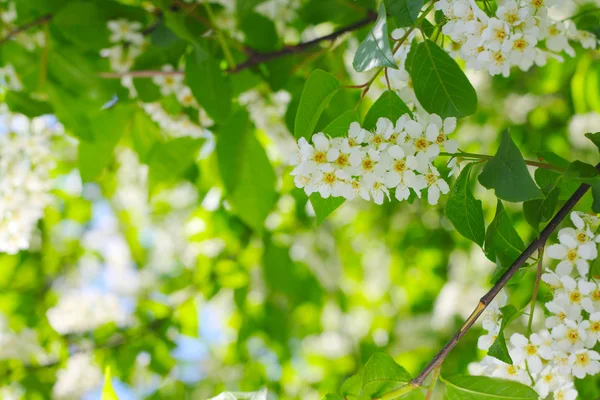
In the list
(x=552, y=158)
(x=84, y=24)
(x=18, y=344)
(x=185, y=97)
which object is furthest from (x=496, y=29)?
(x=18, y=344)

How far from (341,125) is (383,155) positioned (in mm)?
71

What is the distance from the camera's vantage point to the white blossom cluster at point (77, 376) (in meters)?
2.31

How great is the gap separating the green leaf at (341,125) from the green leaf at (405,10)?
0.13 m

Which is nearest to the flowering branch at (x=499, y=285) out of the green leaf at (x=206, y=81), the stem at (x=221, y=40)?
the green leaf at (x=206, y=81)

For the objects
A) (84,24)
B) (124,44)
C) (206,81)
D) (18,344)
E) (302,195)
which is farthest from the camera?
(18,344)

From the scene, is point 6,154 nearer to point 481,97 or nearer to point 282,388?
point 282,388

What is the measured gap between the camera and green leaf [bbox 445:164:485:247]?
0.76 m

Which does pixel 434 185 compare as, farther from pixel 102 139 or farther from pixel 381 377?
pixel 102 139


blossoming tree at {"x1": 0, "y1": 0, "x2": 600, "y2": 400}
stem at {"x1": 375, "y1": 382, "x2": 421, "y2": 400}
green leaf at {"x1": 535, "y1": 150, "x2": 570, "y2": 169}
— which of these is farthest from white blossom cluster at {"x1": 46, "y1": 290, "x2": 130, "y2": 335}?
green leaf at {"x1": 535, "y1": 150, "x2": 570, "y2": 169}

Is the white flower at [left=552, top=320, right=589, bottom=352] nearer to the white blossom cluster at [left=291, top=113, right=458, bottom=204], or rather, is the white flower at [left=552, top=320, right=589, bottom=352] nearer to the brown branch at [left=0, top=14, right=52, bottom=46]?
the white blossom cluster at [left=291, top=113, right=458, bottom=204]

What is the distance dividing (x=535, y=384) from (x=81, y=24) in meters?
1.12

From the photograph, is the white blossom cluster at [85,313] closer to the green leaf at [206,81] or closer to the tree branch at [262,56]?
the tree branch at [262,56]

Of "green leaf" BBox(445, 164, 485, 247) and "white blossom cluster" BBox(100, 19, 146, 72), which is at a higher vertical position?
"white blossom cluster" BBox(100, 19, 146, 72)

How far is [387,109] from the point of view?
0.78 m
